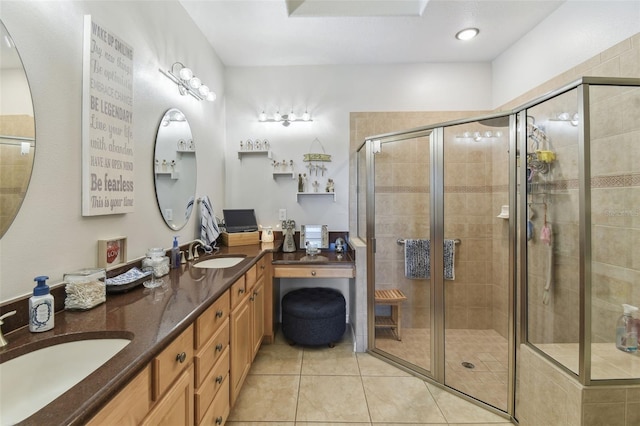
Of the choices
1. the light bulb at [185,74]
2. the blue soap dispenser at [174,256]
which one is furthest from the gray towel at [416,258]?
the light bulb at [185,74]

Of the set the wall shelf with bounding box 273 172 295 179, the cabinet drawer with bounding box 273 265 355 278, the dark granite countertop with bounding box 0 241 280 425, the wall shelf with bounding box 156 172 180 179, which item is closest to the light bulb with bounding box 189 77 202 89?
the wall shelf with bounding box 156 172 180 179

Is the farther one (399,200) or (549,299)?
(399,200)

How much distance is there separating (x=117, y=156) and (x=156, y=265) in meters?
0.65

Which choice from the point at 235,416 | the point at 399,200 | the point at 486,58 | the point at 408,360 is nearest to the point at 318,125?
the point at 399,200

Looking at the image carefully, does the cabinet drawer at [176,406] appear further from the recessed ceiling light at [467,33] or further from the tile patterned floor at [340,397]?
the recessed ceiling light at [467,33]

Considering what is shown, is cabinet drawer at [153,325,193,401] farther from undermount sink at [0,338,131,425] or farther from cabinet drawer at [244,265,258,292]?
cabinet drawer at [244,265,258,292]

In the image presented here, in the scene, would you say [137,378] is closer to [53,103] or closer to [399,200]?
[53,103]

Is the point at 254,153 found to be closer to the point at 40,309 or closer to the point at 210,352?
the point at 210,352

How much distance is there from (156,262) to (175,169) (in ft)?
2.50

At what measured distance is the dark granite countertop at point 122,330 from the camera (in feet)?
1.94

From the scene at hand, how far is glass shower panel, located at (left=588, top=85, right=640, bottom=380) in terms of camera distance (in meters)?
1.49

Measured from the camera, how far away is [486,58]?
2.88m

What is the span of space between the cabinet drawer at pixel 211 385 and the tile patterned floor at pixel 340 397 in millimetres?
453

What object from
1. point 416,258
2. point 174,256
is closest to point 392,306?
point 416,258
